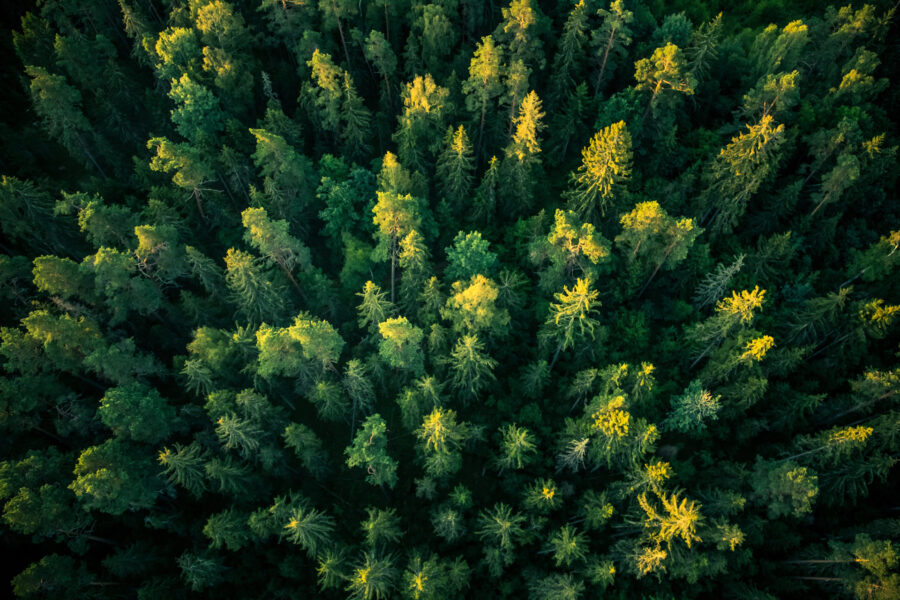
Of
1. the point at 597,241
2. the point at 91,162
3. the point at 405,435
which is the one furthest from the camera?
the point at 91,162

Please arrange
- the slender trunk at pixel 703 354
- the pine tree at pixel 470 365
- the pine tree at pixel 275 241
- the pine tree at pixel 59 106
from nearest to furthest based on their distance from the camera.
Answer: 1. the pine tree at pixel 470 365
2. the pine tree at pixel 275 241
3. the slender trunk at pixel 703 354
4. the pine tree at pixel 59 106

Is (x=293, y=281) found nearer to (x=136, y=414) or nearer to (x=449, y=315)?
(x=449, y=315)

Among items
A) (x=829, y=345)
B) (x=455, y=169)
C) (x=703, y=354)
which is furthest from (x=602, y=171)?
(x=829, y=345)

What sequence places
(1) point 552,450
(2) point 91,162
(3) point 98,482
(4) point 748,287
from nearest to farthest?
(3) point 98,482
(1) point 552,450
(4) point 748,287
(2) point 91,162

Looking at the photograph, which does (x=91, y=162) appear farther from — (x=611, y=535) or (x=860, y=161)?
(x=860, y=161)

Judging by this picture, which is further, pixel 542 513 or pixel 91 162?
pixel 91 162

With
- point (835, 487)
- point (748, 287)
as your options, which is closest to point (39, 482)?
point (835, 487)

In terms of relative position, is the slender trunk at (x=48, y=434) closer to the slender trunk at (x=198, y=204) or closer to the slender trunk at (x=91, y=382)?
the slender trunk at (x=91, y=382)

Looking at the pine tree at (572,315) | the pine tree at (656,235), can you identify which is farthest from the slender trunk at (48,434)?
the pine tree at (656,235)

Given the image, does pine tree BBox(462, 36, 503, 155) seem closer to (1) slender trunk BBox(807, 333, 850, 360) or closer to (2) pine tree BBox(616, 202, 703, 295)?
(2) pine tree BBox(616, 202, 703, 295)
